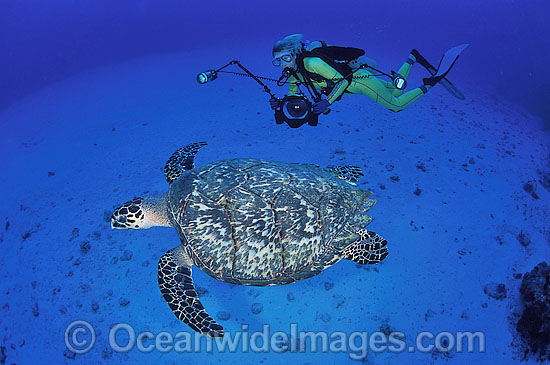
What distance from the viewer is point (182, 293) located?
2459 mm

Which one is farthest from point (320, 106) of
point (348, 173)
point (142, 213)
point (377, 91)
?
point (142, 213)

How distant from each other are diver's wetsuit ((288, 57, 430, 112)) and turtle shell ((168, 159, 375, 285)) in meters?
1.49

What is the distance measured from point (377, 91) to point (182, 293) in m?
3.67

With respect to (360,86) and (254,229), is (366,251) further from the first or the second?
(360,86)

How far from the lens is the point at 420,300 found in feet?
9.16

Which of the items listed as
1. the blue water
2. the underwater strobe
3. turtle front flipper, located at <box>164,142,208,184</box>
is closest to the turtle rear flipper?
the blue water

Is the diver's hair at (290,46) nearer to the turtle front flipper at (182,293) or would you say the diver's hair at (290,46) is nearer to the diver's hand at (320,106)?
the diver's hand at (320,106)

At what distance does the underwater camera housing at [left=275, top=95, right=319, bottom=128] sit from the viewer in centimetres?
312

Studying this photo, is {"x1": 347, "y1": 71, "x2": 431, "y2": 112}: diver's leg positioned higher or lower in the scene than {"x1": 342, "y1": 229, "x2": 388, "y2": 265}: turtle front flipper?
higher

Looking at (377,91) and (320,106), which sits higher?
(377,91)

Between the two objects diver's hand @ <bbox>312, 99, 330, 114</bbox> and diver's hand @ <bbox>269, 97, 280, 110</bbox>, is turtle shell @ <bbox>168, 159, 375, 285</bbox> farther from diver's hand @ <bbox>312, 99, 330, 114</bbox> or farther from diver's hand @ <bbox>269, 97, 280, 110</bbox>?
diver's hand @ <bbox>269, 97, 280, 110</bbox>

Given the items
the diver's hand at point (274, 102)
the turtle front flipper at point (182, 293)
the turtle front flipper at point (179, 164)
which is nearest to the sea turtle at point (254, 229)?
the turtle front flipper at point (182, 293)

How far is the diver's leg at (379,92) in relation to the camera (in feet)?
12.2

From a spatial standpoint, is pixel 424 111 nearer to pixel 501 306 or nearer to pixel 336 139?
pixel 336 139
